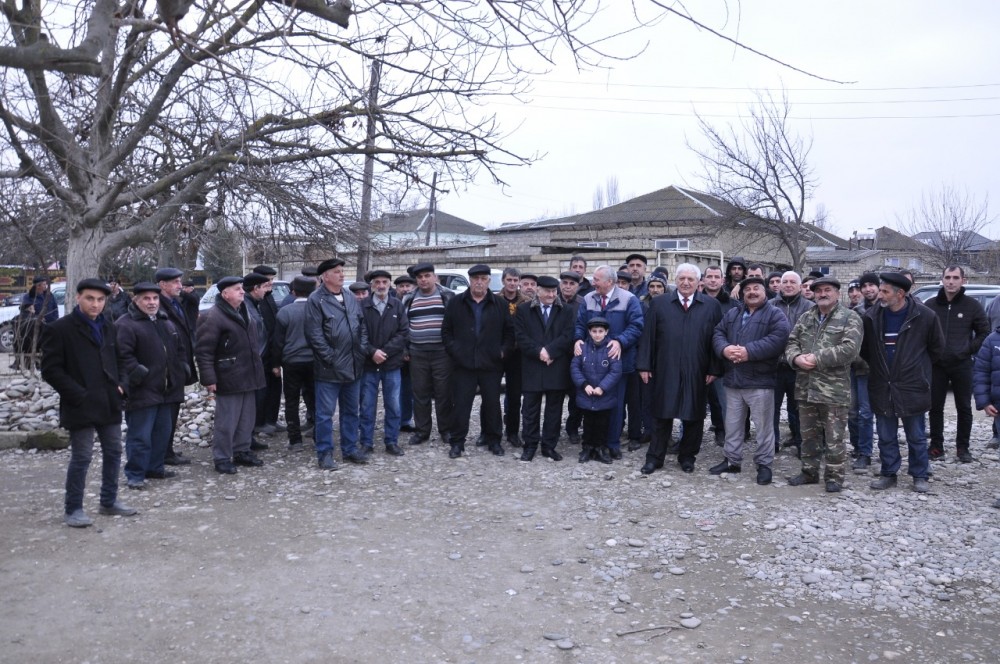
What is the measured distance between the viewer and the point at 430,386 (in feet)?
28.6

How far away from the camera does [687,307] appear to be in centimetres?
762

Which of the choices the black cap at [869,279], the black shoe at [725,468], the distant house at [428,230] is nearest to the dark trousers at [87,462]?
the black shoe at [725,468]

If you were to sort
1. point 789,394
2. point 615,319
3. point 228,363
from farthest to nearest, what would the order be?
point 789,394 < point 615,319 < point 228,363

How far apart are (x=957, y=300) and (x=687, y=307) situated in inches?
121

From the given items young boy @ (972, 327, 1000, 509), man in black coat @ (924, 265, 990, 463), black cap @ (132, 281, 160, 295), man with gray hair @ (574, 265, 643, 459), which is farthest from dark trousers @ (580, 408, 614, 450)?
black cap @ (132, 281, 160, 295)

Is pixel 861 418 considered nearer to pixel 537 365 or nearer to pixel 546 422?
pixel 546 422

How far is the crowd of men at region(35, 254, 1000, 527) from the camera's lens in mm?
6785

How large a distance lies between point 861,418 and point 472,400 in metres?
3.90

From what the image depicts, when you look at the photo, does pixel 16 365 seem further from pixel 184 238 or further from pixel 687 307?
pixel 687 307

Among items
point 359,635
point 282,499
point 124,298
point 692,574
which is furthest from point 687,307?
point 124,298

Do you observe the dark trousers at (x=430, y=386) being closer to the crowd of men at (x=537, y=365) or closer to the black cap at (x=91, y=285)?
the crowd of men at (x=537, y=365)

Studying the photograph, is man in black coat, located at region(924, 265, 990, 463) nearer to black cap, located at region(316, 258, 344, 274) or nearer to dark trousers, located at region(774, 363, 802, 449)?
dark trousers, located at region(774, 363, 802, 449)

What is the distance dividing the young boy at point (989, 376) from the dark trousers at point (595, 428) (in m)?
3.23

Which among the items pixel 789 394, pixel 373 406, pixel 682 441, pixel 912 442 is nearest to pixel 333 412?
pixel 373 406
